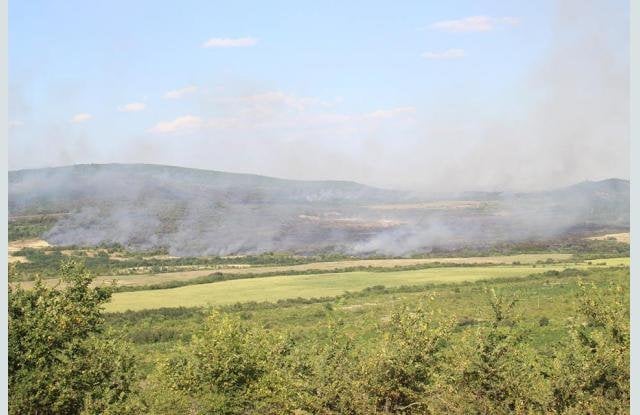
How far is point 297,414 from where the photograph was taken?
1717cm

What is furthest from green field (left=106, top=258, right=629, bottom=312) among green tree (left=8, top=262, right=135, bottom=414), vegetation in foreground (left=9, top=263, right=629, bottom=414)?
green tree (left=8, top=262, right=135, bottom=414)

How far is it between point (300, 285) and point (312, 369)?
4206cm

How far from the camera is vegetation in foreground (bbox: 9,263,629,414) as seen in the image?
1731 centimetres

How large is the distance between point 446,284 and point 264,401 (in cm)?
4234

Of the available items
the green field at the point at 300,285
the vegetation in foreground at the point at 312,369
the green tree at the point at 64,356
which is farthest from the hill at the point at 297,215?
the green tree at the point at 64,356

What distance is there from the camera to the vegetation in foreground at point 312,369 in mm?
17312

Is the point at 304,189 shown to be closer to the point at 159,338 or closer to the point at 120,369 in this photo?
the point at 159,338

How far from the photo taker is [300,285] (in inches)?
2414

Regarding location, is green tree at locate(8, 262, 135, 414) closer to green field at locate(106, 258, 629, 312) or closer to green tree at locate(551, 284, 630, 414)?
green tree at locate(551, 284, 630, 414)

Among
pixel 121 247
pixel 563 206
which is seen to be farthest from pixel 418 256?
pixel 121 247

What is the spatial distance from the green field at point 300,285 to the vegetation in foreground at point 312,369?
27.9 m

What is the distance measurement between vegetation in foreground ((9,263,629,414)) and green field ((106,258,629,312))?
2787 centimetres

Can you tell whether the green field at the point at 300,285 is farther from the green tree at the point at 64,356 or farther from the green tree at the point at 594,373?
the green tree at the point at 594,373

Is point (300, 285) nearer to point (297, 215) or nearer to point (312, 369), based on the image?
point (297, 215)
